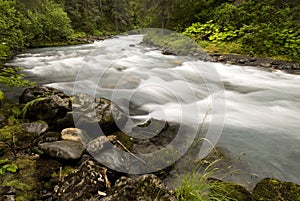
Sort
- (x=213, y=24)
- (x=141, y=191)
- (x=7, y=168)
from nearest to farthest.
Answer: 1. (x=141, y=191)
2. (x=7, y=168)
3. (x=213, y=24)

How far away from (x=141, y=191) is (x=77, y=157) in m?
1.26

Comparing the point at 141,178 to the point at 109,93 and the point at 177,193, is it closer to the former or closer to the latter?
the point at 177,193

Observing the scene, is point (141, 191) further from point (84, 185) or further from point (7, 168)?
point (7, 168)

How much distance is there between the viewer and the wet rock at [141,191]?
1.98 meters

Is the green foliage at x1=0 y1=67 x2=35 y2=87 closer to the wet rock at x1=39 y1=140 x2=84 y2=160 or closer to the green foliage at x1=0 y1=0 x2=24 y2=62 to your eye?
the green foliage at x1=0 y1=0 x2=24 y2=62

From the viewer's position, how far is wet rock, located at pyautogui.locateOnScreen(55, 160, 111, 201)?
2150mm

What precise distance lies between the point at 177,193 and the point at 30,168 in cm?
194

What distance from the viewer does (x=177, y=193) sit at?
2100 mm

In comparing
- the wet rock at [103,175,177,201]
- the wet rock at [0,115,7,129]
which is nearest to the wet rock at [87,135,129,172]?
the wet rock at [103,175,177,201]

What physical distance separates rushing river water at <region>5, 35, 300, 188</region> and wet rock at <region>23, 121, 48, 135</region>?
6.52ft

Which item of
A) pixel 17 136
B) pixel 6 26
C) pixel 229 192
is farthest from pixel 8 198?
pixel 6 26

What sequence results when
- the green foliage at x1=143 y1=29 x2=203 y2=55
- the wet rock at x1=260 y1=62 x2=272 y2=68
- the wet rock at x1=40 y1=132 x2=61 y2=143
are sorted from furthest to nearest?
the green foliage at x1=143 y1=29 x2=203 y2=55 → the wet rock at x1=260 y1=62 x2=272 y2=68 → the wet rock at x1=40 y1=132 x2=61 y2=143

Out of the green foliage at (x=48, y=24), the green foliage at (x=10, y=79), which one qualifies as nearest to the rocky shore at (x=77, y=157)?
the green foliage at (x=10, y=79)

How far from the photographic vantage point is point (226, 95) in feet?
22.0
